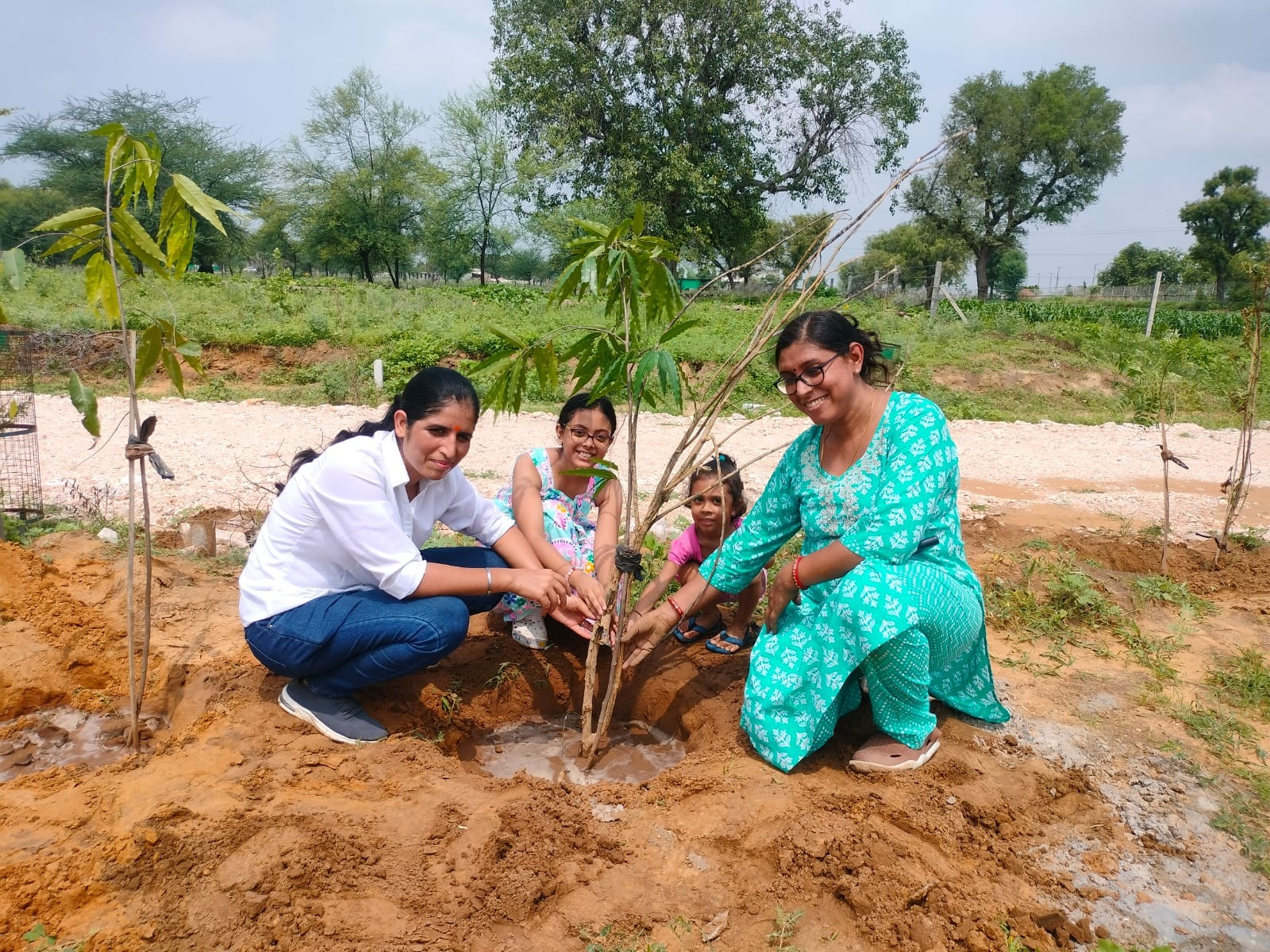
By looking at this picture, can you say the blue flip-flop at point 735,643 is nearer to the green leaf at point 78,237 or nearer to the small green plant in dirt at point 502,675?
the small green plant in dirt at point 502,675

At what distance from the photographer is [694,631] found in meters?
3.76

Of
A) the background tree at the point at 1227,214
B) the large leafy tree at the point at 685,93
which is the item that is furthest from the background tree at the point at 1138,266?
the large leafy tree at the point at 685,93

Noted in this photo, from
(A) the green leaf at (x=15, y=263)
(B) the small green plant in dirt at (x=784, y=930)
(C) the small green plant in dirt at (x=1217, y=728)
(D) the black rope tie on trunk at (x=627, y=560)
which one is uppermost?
(A) the green leaf at (x=15, y=263)

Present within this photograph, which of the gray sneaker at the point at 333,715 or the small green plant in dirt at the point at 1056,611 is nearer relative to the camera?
the gray sneaker at the point at 333,715

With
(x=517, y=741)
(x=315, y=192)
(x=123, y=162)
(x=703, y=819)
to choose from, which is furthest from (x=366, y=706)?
(x=315, y=192)

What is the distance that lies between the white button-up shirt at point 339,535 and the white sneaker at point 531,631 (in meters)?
0.79

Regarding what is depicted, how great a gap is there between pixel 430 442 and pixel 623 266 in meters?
0.85

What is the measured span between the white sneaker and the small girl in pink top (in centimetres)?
48

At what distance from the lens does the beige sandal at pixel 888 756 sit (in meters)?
2.56

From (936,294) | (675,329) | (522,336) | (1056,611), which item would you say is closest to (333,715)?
(675,329)

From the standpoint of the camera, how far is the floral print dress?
3.53m

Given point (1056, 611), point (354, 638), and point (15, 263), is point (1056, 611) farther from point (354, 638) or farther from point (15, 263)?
point (15, 263)

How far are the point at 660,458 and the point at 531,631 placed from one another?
480cm

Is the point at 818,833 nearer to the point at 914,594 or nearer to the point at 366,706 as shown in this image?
the point at 914,594
